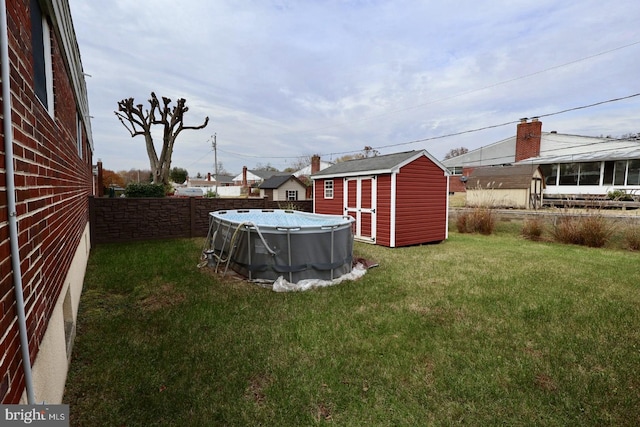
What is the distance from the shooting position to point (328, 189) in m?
11.2

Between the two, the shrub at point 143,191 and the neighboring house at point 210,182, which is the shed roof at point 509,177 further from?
the neighboring house at point 210,182

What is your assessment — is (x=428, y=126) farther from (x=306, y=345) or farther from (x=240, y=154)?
(x=240, y=154)

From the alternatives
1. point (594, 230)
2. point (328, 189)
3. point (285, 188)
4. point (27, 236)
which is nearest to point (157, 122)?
point (328, 189)

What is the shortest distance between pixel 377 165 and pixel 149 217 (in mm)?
7407

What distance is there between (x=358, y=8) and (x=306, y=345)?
28.7ft

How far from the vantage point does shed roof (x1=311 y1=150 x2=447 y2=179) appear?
8.88 metres

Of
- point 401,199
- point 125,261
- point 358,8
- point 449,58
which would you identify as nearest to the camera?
point 125,261

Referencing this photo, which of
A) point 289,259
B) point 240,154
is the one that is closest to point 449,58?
point 289,259

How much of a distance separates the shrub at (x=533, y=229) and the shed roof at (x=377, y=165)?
3366 millimetres

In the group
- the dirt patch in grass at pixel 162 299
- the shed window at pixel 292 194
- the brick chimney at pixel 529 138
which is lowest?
the dirt patch in grass at pixel 162 299

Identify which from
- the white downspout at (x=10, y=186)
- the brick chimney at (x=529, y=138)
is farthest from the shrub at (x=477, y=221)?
the brick chimney at (x=529, y=138)

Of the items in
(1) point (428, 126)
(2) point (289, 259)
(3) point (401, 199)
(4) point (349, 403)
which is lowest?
(4) point (349, 403)

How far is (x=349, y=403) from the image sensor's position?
2.38 meters

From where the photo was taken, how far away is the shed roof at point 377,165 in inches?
349
